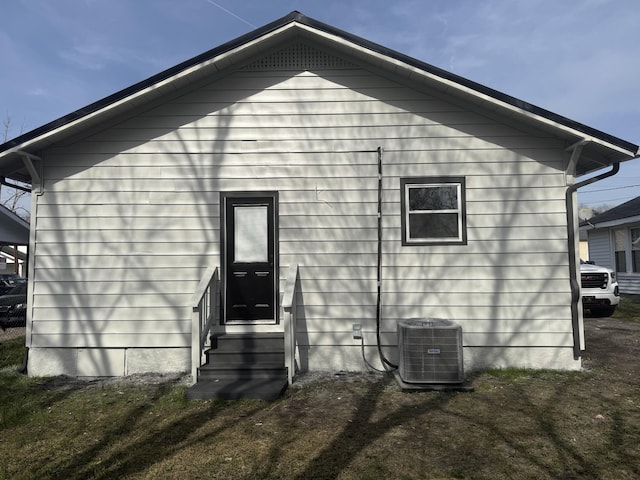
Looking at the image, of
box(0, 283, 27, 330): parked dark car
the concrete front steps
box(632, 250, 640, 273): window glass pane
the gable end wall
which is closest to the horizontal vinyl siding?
the gable end wall

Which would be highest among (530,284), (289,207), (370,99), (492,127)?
(370,99)

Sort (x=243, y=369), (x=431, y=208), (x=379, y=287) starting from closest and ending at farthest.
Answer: (x=243, y=369) → (x=379, y=287) → (x=431, y=208)

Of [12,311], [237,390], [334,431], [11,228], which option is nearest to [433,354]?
[334,431]

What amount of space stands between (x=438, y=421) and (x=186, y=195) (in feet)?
15.1

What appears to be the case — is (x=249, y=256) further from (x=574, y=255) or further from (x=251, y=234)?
(x=574, y=255)

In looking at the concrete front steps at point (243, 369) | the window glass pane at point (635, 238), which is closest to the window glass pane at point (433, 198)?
the concrete front steps at point (243, 369)

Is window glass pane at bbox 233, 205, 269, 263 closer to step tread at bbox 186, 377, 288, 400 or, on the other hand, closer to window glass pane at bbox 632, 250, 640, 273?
step tread at bbox 186, 377, 288, 400

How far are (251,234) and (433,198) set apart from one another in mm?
2810

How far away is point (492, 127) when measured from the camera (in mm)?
6293

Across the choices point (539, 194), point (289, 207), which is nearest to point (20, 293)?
point (289, 207)

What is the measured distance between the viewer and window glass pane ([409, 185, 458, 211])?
6.31 metres

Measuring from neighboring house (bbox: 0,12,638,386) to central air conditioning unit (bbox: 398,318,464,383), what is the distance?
2.96ft

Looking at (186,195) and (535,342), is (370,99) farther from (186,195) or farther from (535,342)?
(535,342)

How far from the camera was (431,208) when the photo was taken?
6.33m
